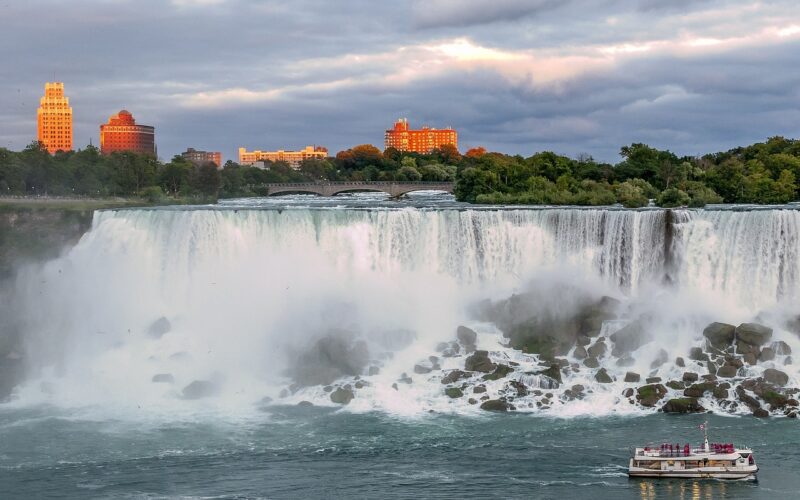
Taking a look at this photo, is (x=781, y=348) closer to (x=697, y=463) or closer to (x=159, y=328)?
(x=697, y=463)

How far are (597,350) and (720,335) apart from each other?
444 cm

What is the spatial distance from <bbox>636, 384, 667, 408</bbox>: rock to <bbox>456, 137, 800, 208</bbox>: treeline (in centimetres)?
2830

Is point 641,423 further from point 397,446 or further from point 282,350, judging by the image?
point 282,350

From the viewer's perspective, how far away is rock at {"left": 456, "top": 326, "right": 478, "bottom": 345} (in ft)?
132

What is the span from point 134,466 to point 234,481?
330 centimetres

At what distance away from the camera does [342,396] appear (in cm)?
3625

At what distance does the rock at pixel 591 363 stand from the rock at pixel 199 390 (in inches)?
527

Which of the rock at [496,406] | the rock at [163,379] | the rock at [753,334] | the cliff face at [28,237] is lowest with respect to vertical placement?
the rock at [496,406]

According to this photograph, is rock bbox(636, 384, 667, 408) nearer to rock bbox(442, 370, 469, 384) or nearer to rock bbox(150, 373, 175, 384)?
rock bbox(442, 370, 469, 384)

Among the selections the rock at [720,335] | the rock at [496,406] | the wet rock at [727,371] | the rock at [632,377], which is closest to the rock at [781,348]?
the rock at [720,335]

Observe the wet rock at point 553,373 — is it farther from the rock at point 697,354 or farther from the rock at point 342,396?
the rock at point 342,396

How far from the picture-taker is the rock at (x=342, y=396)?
3616 centimetres

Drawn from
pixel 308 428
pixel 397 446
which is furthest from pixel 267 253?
pixel 397 446

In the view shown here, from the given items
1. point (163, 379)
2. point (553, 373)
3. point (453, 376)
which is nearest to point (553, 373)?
point (553, 373)
